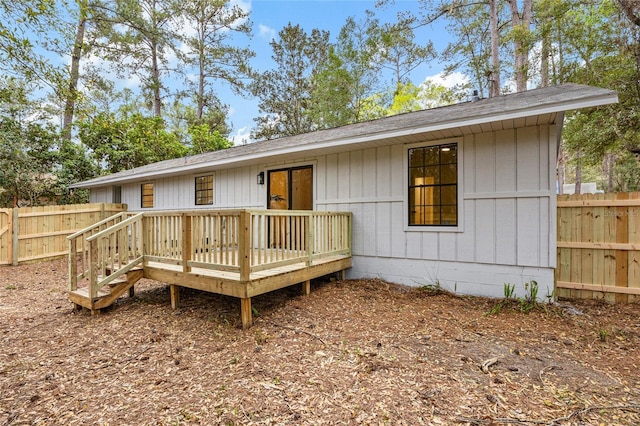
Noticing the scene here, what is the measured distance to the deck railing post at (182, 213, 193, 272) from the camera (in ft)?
13.9

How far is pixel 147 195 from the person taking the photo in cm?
1050

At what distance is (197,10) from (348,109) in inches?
399

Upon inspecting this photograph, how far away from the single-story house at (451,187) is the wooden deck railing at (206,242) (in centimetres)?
118

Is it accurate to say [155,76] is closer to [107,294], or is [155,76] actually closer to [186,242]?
[107,294]

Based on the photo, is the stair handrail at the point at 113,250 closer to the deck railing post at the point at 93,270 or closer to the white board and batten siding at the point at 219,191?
the deck railing post at the point at 93,270

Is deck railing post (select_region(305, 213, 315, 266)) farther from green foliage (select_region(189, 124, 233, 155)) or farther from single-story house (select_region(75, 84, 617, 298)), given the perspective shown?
green foliage (select_region(189, 124, 233, 155))

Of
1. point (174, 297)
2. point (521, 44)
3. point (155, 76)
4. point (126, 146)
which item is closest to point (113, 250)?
point (174, 297)

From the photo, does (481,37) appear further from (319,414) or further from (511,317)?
(319,414)

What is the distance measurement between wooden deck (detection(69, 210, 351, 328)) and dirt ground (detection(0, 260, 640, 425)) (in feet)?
1.54

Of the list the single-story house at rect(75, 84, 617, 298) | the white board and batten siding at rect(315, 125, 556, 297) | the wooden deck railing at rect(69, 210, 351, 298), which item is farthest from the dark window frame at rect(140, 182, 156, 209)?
the white board and batten siding at rect(315, 125, 556, 297)

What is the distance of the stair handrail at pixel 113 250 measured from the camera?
4414 mm

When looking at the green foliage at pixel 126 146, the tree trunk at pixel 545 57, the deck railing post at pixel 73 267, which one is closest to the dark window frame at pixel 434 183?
the deck railing post at pixel 73 267

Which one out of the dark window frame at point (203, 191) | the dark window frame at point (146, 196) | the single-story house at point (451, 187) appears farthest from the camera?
the dark window frame at point (146, 196)

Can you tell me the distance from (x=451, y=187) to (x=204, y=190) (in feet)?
21.9
